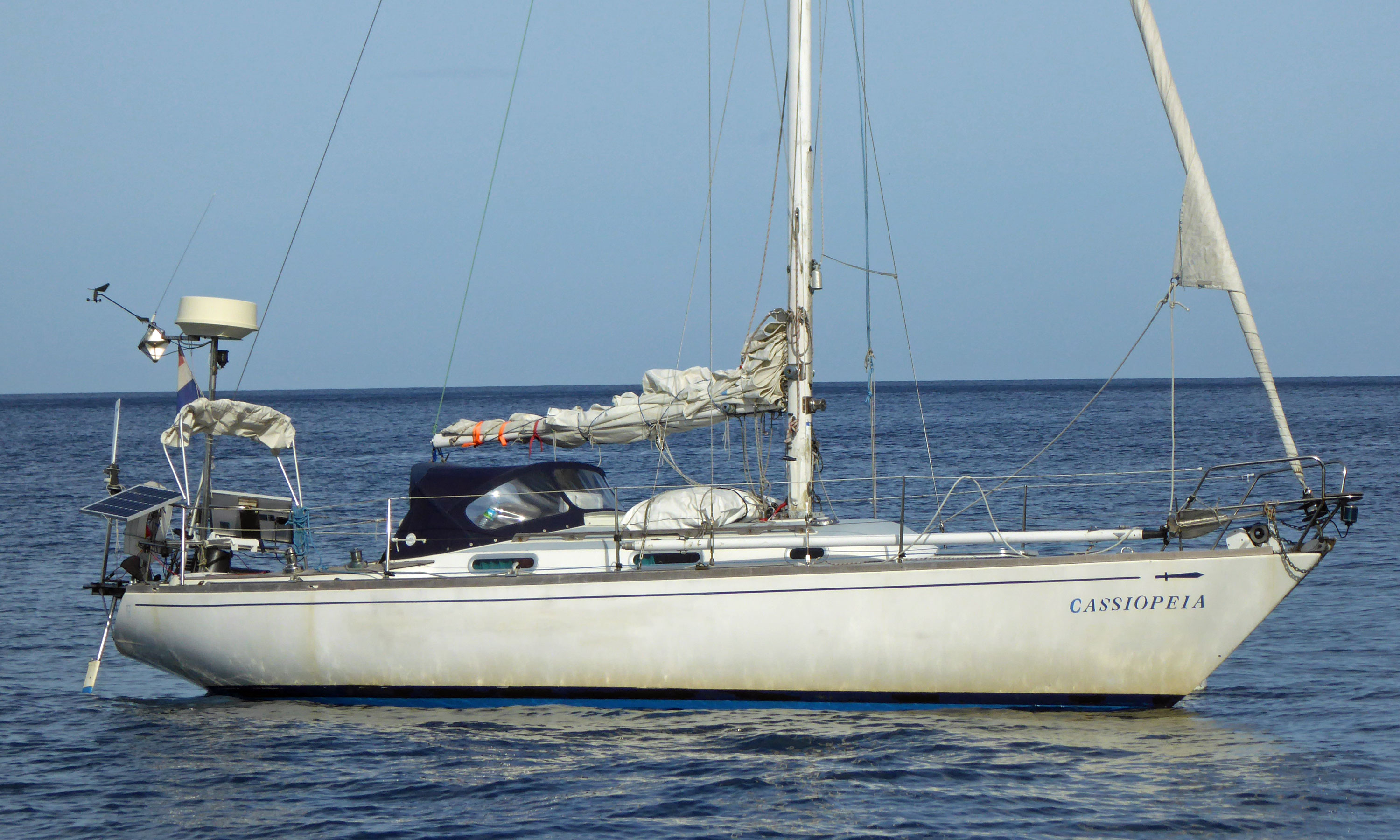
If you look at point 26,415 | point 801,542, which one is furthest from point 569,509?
point 26,415

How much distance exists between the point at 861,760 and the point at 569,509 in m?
4.56

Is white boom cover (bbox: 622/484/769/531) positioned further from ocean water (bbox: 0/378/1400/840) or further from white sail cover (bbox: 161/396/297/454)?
white sail cover (bbox: 161/396/297/454)

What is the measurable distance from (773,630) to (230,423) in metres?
5.96

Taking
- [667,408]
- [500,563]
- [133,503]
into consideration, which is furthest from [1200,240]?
[133,503]

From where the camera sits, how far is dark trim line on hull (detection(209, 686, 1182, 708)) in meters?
10.5

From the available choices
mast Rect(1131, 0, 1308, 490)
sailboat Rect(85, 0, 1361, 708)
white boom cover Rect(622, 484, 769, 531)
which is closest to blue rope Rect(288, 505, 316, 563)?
sailboat Rect(85, 0, 1361, 708)

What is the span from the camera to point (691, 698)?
10.8 meters

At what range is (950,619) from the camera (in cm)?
1020

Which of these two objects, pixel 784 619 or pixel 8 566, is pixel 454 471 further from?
pixel 8 566

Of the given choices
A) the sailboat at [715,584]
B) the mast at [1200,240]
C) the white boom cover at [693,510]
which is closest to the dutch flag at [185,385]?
the sailboat at [715,584]

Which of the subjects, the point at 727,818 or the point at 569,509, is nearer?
the point at 727,818

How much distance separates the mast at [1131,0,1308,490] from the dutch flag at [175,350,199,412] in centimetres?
968

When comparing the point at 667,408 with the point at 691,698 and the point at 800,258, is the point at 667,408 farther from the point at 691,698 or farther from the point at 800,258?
the point at 691,698

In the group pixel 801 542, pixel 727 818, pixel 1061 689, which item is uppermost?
pixel 801 542
